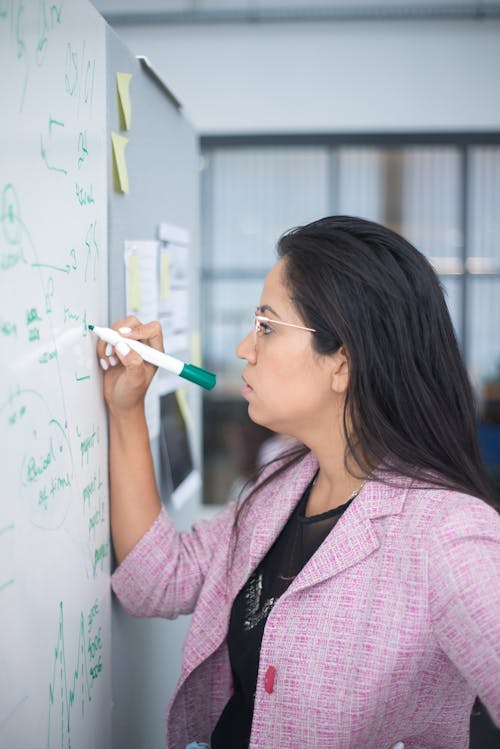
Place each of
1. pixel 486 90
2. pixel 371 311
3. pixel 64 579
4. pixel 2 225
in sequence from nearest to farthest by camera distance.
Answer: pixel 2 225 < pixel 64 579 < pixel 371 311 < pixel 486 90

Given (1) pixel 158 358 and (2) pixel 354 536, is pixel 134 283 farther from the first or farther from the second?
(2) pixel 354 536

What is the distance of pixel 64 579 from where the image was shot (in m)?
0.99

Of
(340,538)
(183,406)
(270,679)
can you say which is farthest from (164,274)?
(270,679)

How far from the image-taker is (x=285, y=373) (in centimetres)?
120

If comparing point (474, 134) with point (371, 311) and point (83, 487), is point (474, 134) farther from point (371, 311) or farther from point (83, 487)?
point (83, 487)

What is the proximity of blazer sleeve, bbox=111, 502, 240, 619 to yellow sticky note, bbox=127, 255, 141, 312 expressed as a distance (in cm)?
Answer: 38

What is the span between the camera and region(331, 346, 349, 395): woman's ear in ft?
3.89

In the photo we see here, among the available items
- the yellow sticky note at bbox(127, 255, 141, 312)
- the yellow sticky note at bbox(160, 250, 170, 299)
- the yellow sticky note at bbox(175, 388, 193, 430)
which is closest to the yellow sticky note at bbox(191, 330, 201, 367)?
the yellow sticky note at bbox(175, 388, 193, 430)

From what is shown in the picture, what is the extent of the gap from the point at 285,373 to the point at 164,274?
0.47m

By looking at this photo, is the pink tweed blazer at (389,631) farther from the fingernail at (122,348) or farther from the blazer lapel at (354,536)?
the fingernail at (122,348)

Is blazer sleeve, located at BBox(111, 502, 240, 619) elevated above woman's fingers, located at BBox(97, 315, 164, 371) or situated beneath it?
situated beneath

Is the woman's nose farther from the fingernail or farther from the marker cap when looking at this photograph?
the fingernail

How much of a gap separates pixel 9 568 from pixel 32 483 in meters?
0.10

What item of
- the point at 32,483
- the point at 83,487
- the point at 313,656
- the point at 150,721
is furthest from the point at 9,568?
the point at 150,721
